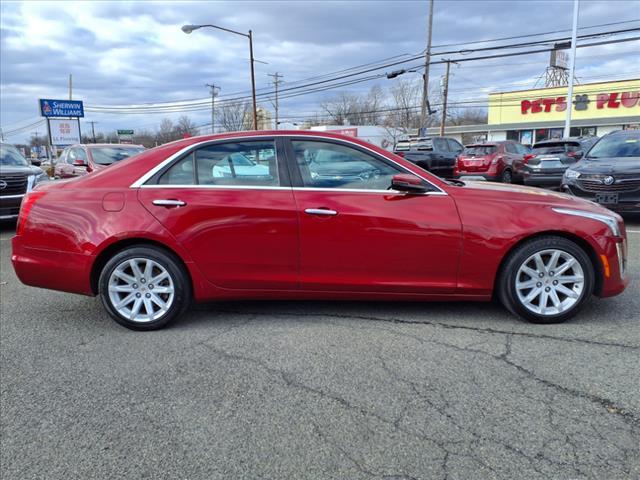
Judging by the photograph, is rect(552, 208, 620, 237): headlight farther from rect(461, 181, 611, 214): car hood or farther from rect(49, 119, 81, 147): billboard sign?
rect(49, 119, 81, 147): billboard sign

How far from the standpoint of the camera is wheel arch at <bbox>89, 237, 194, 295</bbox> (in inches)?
157

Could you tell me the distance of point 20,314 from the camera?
4566 millimetres

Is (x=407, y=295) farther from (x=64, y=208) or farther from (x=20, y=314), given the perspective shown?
(x=20, y=314)

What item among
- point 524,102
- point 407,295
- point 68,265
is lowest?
point 407,295

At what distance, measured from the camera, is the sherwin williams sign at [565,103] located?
4434 cm

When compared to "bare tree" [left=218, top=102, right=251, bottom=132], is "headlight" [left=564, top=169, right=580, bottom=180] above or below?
below

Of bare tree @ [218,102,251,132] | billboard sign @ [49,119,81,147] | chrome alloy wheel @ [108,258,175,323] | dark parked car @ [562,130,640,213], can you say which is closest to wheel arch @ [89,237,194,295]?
chrome alloy wheel @ [108,258,175,323]

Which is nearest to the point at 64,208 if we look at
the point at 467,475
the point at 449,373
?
the point at 449,373

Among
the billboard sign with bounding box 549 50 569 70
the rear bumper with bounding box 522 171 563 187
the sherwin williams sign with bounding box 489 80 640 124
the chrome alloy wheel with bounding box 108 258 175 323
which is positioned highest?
the billboard sign with bounding box 549 50 569 70

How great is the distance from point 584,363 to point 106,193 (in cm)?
378

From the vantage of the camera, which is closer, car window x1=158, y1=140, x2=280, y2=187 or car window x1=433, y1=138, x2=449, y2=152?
car window x1=158, y1=140, x2=280, y2=187

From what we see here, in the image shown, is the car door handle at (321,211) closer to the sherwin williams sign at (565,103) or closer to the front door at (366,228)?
the front door at (366,228)

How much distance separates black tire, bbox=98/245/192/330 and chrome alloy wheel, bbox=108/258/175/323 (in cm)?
3

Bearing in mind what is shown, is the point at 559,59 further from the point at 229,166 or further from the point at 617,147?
the point at 229,166
